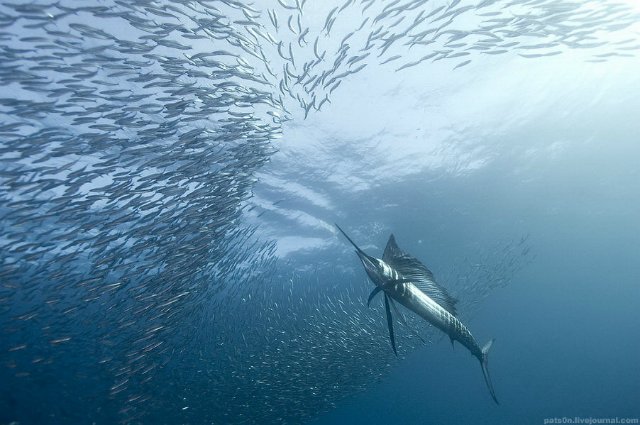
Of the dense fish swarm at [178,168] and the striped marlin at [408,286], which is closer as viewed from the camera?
the striped marlin at [408,286]

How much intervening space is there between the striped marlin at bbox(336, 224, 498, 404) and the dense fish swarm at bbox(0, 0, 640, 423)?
14.5 ft

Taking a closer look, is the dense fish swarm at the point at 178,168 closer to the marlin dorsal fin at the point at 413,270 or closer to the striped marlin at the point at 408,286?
the marlin dorsal fin at the point at 413,270

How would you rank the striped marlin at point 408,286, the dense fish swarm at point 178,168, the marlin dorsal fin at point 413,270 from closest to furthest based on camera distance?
1. the striped marlin at point 408,286
2. the marlin dorsal fin at point 413,270
3. the dense fish swarm at point 178,168

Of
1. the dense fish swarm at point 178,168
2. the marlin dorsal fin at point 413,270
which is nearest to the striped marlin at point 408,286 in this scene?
the marlin dorsal fin at point 413,270

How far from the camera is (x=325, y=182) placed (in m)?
17.1

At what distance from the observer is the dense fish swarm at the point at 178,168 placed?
22.8 ft

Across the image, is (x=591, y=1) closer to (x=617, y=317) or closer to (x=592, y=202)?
(x=592, y=202)

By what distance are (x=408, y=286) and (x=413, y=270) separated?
14 centimetres

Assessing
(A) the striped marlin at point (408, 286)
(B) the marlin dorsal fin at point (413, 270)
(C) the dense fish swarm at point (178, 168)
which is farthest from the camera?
(C) the dense fish swarm at point (178, 168)

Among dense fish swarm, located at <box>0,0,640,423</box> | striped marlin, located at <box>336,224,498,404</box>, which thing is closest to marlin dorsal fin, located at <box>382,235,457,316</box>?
striped marlin, located at <box>336,224,498,404</box>

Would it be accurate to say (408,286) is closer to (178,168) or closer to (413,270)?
(413,270)

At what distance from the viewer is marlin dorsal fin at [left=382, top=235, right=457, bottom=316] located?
9.95ft

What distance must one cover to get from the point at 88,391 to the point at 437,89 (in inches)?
925

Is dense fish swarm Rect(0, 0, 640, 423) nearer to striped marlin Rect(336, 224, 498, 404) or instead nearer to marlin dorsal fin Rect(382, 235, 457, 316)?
marlin dorsal fin Rect(382, 235, 457, 316)
